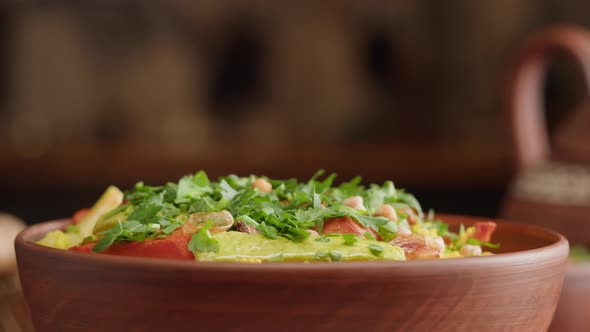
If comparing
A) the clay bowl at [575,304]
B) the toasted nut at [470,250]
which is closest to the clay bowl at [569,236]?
the clay bowl at [575,304]

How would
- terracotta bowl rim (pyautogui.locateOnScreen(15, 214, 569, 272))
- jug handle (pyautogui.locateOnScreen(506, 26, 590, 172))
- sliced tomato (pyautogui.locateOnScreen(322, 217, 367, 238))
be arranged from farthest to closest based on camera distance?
jug handle (pyautogui.locateOnScreen(506, 26, 590, 172)) < sliced tomato (pyautogui.locateOnScreen(322, 217, 367, 238)) < terracotta bowl rim (pyautogui.locateOnScreen(15, 214, 569, 272))

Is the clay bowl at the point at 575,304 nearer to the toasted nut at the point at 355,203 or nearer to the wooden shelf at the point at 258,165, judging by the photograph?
the toasted nut at the point at 355,203

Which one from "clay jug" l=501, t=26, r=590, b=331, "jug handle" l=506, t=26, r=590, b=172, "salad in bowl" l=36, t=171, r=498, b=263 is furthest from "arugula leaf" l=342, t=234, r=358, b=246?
"jug handle" l=506, t=26, r=590, b=172

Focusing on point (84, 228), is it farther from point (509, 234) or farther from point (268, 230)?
point (509, 234)

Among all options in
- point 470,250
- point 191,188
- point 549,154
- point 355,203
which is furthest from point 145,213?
point 549,154

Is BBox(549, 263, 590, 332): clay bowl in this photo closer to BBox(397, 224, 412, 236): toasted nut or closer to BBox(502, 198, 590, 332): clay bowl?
BBox(502, 198, 590, 332): clay bowl

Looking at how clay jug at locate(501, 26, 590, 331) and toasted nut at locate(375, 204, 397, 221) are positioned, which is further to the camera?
clay jug at locate(501, 26, 590, 331)
